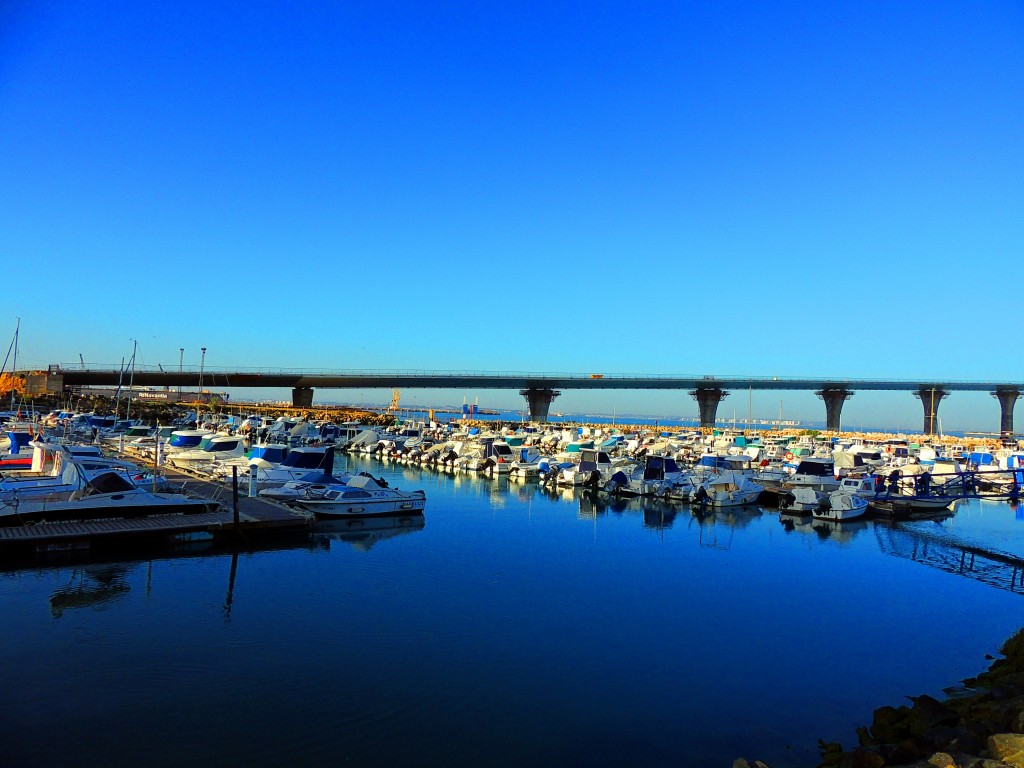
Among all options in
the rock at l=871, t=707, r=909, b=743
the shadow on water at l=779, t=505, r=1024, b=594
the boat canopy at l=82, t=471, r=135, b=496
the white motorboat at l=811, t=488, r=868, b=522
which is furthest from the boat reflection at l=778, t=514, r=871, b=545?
the boat canopy at l=82, t=471, r=135, b=496

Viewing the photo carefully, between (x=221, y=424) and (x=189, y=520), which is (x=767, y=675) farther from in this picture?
(x=221, y=424)

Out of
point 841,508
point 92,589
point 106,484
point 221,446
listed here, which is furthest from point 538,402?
point 92,589

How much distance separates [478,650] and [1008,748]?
9.57 m

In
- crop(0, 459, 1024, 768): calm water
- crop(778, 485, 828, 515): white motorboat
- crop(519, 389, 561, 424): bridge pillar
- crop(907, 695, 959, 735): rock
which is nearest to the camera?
crop(907, 695, 959, 735): rock

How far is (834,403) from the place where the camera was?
133 meters

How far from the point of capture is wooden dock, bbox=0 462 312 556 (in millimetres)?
21688

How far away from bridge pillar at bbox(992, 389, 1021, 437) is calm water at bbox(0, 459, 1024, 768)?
135719 mm

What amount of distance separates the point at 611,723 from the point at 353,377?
4068 inches

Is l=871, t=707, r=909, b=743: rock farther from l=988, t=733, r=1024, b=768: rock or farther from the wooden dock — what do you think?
the wooden dock

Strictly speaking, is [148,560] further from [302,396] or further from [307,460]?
[302,396]

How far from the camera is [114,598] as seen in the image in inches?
712

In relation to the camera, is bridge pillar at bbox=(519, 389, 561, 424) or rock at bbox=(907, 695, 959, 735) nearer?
rock at bbox=(907, 695, 959, 735)

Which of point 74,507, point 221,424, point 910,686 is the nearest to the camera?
point 910,686

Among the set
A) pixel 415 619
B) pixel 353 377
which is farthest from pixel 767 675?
pixel 353 377
